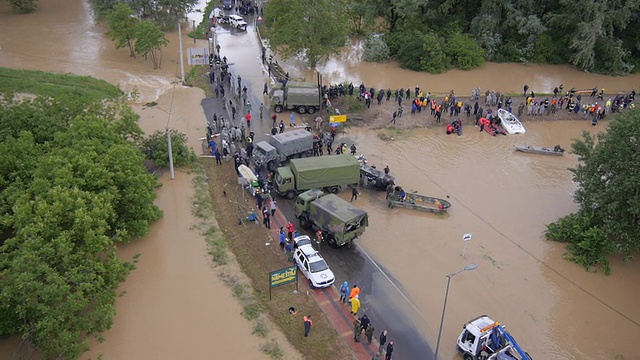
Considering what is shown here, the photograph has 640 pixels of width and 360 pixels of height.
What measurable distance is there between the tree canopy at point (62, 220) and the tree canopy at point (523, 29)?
3200 cm

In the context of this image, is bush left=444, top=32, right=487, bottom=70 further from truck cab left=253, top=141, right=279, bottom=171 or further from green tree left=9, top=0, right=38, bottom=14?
green tree left=9, top=0, right=38, bottom=14

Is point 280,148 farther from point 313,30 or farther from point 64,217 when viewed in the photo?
point 313,30

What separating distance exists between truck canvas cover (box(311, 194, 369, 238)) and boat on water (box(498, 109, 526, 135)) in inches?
695

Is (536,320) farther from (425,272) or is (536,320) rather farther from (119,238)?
(119,238)

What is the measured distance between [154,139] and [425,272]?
16.6 m

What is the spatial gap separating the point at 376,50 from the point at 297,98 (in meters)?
16.2

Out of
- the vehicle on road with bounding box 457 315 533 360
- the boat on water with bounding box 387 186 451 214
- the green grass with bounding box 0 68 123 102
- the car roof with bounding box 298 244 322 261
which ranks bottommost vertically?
the vehicle on road with bounding box 457 315 533 360

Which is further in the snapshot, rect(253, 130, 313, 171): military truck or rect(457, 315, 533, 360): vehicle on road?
rect(253, 130, 313, 171): military truck

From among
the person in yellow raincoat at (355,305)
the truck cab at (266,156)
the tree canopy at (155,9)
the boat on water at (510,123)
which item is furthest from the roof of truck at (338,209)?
the tree canopy at (155,9)

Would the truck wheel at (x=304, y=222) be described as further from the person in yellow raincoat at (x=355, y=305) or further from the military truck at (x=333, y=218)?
the person in yellow raincoat at (x=355, y=305)

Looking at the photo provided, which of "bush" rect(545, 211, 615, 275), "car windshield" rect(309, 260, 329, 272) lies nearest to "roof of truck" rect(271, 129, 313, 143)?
"car windshield" rect(309, 260, 329, 272)

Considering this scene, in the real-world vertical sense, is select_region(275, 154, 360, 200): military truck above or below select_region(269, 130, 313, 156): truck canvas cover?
below

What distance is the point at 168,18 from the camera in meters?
52.8

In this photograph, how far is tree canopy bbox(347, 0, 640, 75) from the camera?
151 ft
